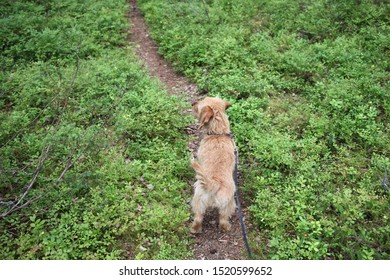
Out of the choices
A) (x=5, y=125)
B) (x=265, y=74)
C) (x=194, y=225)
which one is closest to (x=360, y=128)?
(x=265, y=74)

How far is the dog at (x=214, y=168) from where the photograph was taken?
5.05m

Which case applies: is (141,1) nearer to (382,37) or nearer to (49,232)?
(382,37)

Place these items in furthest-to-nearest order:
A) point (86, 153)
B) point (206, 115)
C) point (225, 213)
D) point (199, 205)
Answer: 1. point (86, 153)
2. point (206, 115)
3. point (225, 213)
4. point (199, 205)

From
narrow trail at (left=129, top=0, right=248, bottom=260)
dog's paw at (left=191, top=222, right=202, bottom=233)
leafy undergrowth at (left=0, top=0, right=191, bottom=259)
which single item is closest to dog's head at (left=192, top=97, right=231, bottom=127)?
leafy undergrowth at (left=0, top=0, right=191, bottom=259)

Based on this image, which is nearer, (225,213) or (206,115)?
(225,213)

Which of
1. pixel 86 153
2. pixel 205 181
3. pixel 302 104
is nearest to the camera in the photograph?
pixel 205 181

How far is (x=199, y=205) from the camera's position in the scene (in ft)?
17.2

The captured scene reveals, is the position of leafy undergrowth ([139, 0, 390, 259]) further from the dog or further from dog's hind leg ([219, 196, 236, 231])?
the dog

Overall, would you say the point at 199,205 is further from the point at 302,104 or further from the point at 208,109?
the point at 302,104

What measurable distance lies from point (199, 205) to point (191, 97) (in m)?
4.46

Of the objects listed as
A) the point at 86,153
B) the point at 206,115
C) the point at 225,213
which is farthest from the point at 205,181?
the point at 86,153

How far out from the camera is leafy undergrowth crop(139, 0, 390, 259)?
18.1ft

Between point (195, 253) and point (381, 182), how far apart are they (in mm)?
3984

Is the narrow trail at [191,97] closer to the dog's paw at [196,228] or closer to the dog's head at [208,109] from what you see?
the dog's paw at [196,228]
